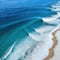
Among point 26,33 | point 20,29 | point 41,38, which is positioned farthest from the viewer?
point 20,29

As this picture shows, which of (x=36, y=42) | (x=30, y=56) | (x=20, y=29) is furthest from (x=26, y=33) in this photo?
(x=30, y=56)

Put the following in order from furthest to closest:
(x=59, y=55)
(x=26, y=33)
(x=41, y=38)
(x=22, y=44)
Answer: (x=26, y=33), (x=41, y=38), (x=22, y=44), (x=59, y=55)

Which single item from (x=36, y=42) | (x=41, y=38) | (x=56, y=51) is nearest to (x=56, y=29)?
(x=41, y=38)

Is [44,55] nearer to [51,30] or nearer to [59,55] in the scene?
[59,55]

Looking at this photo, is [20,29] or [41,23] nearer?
[20,29]

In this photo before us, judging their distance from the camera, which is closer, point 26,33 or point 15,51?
point 15,51

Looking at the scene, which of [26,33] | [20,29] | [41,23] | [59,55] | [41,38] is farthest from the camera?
[41,23]

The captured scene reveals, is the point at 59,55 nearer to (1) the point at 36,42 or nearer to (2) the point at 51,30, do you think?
(1) the point at 36,42

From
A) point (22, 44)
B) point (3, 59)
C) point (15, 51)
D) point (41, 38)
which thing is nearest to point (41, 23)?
point (41, 38)
